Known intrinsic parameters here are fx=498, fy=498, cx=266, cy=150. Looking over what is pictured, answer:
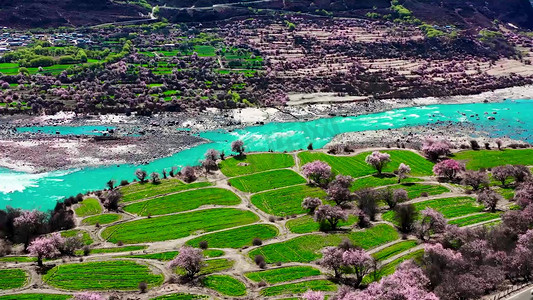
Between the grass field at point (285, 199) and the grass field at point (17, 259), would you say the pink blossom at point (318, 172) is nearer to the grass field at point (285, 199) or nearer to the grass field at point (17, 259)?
the grass field at point (285, 199)

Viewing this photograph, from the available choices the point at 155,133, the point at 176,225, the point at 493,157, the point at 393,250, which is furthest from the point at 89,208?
the point at 493,157

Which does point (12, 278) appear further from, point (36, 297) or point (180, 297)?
point (180, 297)

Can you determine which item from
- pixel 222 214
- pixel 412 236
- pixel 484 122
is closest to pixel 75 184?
pixel 222 214

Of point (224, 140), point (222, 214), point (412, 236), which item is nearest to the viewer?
point (412, 236)

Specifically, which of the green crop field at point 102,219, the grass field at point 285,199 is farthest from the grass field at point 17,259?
the grass field at point 285,199

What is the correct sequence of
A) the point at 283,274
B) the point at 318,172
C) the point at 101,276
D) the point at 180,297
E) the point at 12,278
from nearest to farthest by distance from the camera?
the point at 180,297 < the point at 12,278 < the point at 101,276 < the point at 283,274 < the point at 318,172

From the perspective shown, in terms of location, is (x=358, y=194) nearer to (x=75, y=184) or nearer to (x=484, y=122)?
(x=75, y=184)
